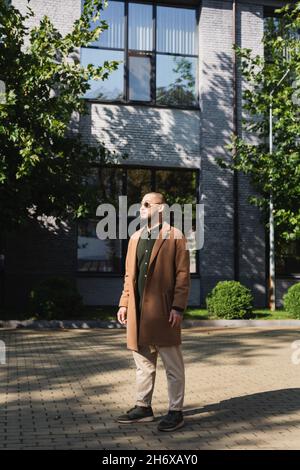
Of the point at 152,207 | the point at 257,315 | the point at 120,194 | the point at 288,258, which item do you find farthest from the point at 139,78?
the point at 152,207

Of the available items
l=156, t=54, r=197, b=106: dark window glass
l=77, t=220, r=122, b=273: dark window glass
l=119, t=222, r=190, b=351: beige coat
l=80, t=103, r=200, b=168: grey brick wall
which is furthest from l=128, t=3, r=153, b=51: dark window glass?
l=119, t=222, r=190, b=351: beige coat

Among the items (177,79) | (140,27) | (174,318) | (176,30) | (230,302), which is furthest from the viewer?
(176,30)

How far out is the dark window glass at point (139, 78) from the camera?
754 inches

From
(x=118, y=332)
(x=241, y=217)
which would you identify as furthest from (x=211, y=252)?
(x=118, y=332)

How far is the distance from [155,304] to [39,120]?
885 centimetres

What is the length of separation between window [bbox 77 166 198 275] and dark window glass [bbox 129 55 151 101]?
227 centimetres

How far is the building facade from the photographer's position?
1850 centimetres

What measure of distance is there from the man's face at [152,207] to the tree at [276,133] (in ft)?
37.5

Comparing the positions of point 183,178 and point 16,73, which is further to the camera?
point 183,178

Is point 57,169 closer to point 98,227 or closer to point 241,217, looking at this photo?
point 98,227

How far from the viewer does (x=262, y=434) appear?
542cm

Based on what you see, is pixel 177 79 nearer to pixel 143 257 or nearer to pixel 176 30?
pixel 176 30

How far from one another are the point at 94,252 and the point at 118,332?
5.15 metres

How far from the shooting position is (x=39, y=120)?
13617 millimetres
